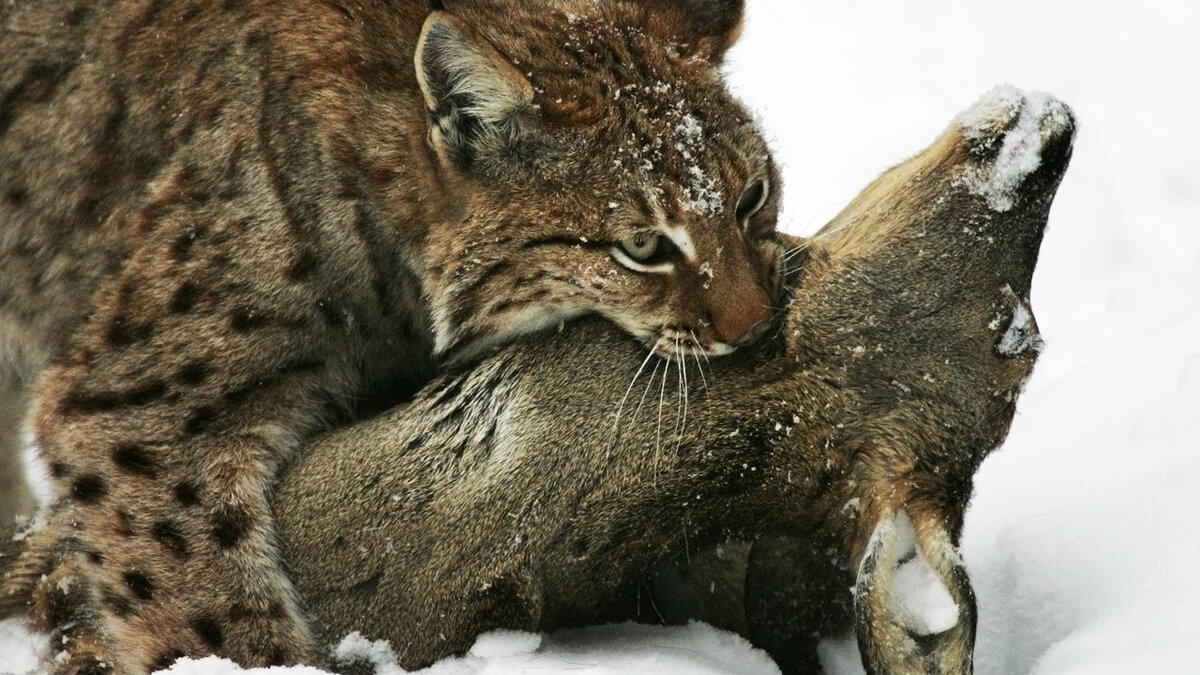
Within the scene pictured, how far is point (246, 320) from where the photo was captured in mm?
4680

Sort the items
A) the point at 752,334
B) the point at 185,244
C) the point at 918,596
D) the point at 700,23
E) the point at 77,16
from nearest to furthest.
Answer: the point at 918,596
the point at 752,334
the point at 185,244
the point at 700,23
the point at 77,16

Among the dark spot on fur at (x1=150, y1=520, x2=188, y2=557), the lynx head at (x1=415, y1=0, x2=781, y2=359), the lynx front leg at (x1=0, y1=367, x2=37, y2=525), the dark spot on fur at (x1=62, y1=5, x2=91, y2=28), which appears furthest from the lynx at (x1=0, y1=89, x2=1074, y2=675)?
the dark spot on fur at (x1=62, y1=5, x2=91, y2=28)

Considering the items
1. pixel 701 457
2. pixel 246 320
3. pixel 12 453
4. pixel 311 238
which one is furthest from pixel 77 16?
pixel 701 457

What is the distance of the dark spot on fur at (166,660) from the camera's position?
4.34 m

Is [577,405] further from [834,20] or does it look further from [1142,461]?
[834,20]

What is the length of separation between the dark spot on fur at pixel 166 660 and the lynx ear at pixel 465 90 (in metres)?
1.51

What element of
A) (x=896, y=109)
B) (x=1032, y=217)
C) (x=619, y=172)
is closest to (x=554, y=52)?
(x=619, y=172)

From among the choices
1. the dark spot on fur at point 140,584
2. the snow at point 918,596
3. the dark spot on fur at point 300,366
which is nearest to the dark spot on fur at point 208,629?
the dark spot on fur at point 140,584

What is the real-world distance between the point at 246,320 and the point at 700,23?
1647mm

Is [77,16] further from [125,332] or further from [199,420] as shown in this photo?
[199,420]

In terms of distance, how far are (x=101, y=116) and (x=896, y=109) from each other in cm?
397

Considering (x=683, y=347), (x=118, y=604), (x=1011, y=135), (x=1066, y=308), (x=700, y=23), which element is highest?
(x=1011, y=135)

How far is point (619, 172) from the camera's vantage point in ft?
14.8

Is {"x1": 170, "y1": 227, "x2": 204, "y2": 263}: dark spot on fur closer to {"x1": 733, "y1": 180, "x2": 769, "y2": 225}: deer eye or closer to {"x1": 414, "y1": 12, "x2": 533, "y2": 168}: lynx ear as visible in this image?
{"x1": 414, "y1": 12, "x2": 533, "y2": 168}: lynx ear
